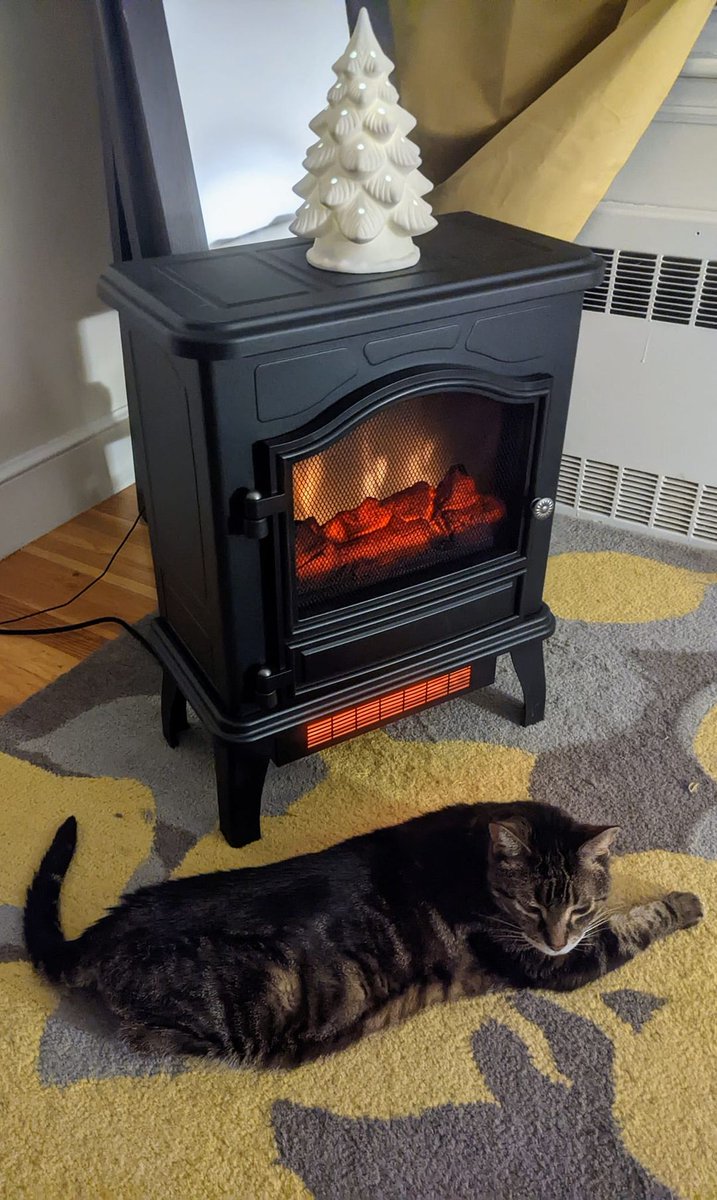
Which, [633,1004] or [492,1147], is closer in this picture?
[492,1147]

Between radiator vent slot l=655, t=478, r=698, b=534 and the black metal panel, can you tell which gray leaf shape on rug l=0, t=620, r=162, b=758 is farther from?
radiator vent slot l=655, t=478, r=698, b=534

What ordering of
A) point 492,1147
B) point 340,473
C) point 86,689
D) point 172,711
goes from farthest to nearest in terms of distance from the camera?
point 86,689, point 172,711, point 340,473, point 492,1147

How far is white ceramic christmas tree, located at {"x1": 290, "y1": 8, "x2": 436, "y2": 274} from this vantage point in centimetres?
101

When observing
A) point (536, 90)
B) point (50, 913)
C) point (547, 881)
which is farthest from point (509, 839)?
point (536, 90)

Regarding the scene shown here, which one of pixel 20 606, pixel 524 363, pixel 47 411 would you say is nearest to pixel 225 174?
pixel 524 363

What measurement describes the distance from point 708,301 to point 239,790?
1133 millimetres

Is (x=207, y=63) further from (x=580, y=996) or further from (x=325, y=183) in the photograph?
(x=580, y=996)

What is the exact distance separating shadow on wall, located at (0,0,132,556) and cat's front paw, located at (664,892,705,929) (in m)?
1.34

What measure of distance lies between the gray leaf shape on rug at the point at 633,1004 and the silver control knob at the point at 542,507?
581mm

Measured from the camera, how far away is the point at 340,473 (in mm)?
1124

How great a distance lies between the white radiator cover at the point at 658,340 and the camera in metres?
1.53

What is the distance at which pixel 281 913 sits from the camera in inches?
44.0

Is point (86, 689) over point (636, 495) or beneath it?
beneath

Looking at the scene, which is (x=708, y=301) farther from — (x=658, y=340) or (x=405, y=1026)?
(x=405, y=1026)
